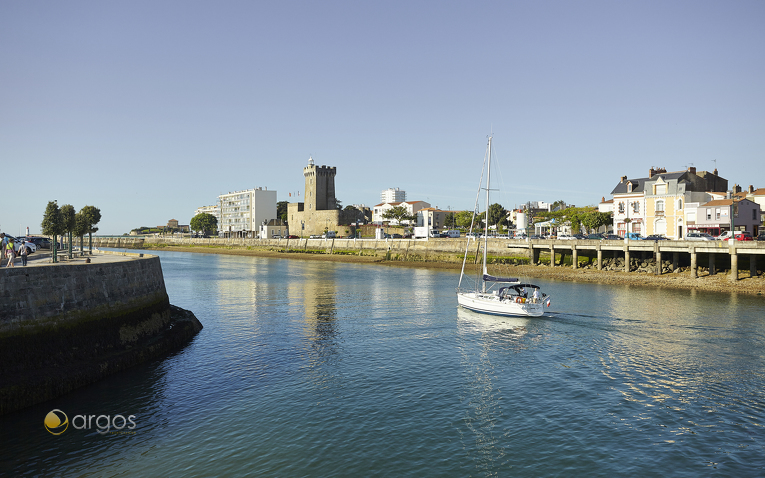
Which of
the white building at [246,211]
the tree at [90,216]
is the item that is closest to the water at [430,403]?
the tree at [90,216]

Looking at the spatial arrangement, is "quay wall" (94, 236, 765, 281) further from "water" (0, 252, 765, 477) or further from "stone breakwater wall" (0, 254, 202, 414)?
"stone breakwater wall" (0, 254, 202, 414)

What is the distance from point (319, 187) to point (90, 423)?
119883mm

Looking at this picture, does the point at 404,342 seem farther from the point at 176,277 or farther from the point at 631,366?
the point at 176,277

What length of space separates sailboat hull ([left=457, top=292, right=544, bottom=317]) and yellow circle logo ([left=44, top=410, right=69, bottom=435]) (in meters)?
26.9

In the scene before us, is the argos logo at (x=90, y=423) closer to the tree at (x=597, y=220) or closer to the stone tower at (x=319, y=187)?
the tree at (x=597, y=220)

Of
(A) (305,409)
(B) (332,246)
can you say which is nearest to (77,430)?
(A) (305,409)

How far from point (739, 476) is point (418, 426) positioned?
8883 mm

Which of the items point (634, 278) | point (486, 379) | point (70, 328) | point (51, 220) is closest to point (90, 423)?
point (70, 328)

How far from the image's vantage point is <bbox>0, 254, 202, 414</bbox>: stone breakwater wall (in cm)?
1609

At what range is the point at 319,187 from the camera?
437ft

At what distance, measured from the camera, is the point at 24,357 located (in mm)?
16328

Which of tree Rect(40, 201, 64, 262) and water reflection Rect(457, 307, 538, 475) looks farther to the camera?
tree Rect(40, 201, 64, 262)

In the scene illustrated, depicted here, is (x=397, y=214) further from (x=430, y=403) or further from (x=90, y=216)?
(x=430, y=403)

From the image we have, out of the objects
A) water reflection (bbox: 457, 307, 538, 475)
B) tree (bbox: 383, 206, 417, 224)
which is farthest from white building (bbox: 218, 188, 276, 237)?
water reflection (bbox: 457, 307, 538, 475)
